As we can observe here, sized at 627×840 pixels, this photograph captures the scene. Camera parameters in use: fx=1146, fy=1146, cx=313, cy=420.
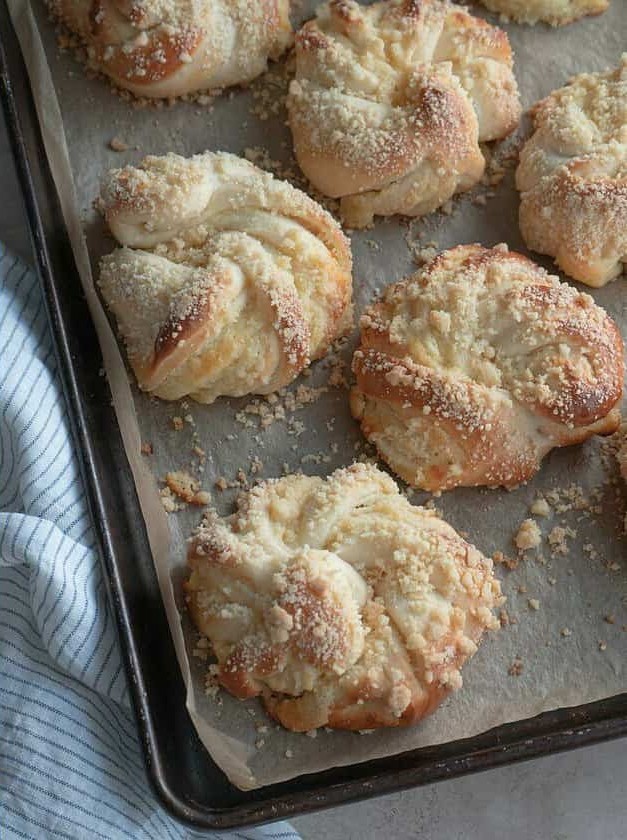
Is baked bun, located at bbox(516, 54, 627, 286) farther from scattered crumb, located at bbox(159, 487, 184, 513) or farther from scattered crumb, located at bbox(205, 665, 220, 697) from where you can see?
scattered crumb, located at bbox(205, 665, 220, 697)

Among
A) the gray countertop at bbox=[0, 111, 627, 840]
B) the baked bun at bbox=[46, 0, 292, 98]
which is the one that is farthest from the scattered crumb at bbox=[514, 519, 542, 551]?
the baked bun at bbox=[46, 0, 292, 98]

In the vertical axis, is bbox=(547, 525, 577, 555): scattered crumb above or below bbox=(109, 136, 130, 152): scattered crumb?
below

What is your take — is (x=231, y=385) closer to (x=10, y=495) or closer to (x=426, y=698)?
(x=10, y=495)

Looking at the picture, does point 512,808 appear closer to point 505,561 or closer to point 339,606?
point 505,561

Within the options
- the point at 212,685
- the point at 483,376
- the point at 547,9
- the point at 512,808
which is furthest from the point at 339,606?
the point at 547,9

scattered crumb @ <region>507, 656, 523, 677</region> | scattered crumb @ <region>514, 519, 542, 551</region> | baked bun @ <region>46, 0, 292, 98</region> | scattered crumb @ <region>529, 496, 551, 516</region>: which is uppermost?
baked bun @ <region>46, 0, 292, 98</region>

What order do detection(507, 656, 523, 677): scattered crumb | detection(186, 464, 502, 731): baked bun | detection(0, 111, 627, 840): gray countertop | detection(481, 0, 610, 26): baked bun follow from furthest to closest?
detection(481, 0, 610, 26): baked bun
detection(0, 111, 627, 840): gray countertop
detection(507, 656, 523, 677): scattered crumb
detection(186, 464, 502, 731): baked bun
